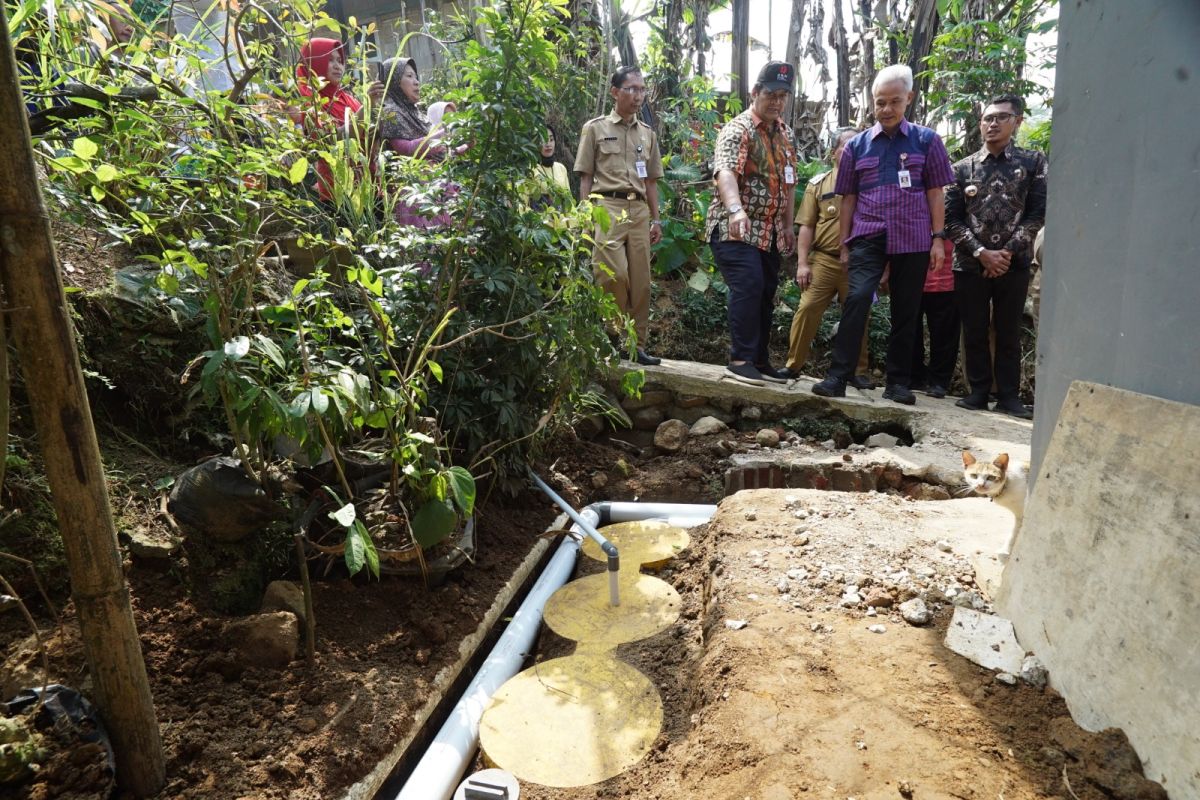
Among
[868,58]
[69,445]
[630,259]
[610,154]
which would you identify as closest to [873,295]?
[630,259]

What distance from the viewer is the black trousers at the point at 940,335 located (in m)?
4.69

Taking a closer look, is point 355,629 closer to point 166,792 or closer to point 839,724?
point 166,792

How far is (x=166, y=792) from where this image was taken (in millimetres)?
1469

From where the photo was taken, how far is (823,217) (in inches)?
181

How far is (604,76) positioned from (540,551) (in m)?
5.25

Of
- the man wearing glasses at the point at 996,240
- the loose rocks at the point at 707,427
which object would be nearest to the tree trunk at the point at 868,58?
the man wearing glasses at the point at 996,240

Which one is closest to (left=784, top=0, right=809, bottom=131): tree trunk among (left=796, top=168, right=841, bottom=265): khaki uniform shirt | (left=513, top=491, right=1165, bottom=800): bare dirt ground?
(left=796, top=168, right=841, bottom=265): khaki uniform shirt

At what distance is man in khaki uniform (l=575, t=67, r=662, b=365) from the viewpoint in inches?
173

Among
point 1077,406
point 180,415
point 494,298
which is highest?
point 494,298

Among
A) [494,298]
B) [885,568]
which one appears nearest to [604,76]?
[494,298]

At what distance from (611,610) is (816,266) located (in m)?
3.06

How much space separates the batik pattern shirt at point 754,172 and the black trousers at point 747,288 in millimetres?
64

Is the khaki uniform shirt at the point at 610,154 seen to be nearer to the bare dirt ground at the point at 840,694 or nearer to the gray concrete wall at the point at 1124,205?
the bare dirt ground at the point at 840,694

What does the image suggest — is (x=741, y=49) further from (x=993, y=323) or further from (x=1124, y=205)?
(x=1124, y=205)
